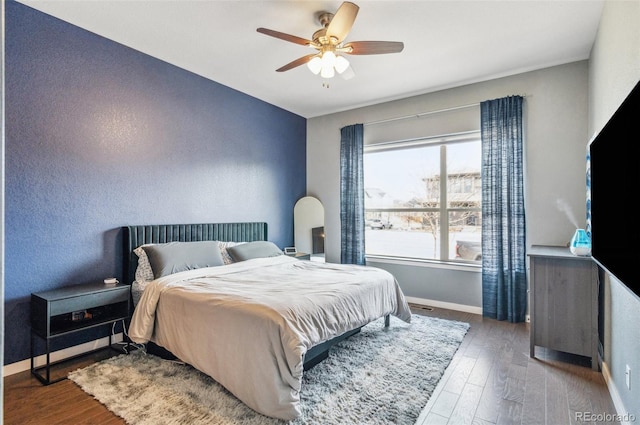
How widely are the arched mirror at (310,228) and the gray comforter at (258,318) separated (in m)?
1.99

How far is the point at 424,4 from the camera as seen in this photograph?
8.54ft

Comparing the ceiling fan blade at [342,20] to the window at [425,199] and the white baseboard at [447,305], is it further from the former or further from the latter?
the white baseboard at [447,305]

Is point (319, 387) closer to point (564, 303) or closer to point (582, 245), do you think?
point (564, 303)

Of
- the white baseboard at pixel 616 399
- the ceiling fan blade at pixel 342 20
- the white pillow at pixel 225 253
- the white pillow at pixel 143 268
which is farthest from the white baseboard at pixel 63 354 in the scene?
the white baseboard at pixel 616 399

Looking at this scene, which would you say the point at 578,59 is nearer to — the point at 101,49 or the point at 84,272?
the point at 101,49

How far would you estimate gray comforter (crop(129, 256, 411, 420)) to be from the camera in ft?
6.59

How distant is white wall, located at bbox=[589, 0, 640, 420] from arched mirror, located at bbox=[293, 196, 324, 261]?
11.7 feet

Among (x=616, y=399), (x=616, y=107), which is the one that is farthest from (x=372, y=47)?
(x=616, y=399)

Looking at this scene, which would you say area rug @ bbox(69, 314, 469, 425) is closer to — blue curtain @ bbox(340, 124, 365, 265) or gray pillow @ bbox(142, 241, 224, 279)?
gray pillow @ bbox(142, 241, 224, 279)

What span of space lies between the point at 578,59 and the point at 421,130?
1766 mm

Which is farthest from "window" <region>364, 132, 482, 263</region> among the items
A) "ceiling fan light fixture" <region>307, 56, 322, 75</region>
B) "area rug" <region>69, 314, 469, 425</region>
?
"ceiling fan light fixture" <region>307, 56, 322, 75</region>

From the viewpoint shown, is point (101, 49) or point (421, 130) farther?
point (421, 130)

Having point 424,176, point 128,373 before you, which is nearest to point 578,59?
point 424,176

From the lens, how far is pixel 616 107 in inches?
84.0
